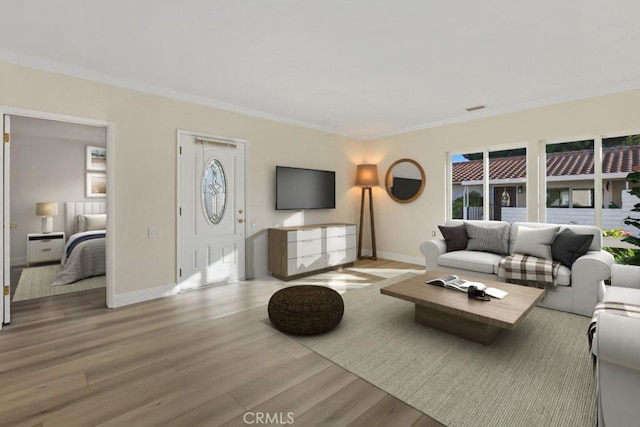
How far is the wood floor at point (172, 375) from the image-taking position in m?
1.73

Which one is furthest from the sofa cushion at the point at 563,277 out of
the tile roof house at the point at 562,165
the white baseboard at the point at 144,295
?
the white baseboard at the point at 144,295

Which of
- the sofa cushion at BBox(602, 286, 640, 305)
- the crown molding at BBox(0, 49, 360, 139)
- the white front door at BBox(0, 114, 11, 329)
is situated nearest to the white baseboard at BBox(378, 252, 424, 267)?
the sofa cushion at BBox(602, 286, 640, 305)

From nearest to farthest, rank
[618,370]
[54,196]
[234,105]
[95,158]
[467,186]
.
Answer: [618,370]
[234,105]
[467,186]
[54,196]
[95,158]

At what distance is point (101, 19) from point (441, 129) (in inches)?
191

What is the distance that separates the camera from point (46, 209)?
18.8ft

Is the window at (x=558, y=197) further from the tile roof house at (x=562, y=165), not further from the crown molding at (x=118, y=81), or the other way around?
the crown molding at (x=118, y=81)

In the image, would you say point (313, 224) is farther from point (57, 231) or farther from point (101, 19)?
point (57, 231)

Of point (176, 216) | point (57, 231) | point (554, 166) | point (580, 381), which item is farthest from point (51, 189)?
point (554, 166)

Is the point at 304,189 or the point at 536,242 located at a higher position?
the point at 304,189

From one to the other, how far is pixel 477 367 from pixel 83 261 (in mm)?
5294

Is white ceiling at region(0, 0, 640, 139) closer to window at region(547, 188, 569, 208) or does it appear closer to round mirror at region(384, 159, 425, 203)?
window at region(547, 188, 569, 208)

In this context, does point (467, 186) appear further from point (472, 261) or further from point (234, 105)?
point (234, 105)

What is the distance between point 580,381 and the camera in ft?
6.58

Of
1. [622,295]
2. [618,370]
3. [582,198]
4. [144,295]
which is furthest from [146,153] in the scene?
[582,198]
